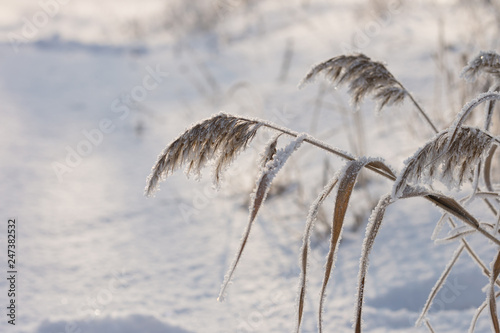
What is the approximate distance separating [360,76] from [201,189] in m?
1.61

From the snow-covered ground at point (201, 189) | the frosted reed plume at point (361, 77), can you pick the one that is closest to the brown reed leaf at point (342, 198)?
the frosted reed plume at point (361, 77)

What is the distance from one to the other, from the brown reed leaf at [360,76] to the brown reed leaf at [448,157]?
0.36 metres

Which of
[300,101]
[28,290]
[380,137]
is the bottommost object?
[28,290]

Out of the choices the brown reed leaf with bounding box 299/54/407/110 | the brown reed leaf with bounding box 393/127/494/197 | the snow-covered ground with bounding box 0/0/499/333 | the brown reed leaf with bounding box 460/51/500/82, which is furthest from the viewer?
the snow-covered ground with bounding box 0/0/499/333

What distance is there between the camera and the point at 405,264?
1.65 metres

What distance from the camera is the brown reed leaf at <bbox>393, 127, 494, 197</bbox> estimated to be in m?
0.73

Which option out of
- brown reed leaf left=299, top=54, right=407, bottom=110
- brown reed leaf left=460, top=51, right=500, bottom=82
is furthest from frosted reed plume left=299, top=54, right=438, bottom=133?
brown reed leaf left=460, top=51, right=500, bottom=82

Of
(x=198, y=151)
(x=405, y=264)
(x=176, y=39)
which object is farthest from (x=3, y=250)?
(x=176, y=39)

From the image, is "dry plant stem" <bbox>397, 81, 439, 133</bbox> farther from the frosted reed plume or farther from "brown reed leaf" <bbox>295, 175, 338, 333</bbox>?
"brown reed leaf" <bbox>295, 175, 338, 333</bbox>

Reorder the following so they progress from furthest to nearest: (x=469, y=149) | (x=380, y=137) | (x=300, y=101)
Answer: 1. (x=300, y=101)
2. (x=380, y=137)
3. (x=469, y=149)

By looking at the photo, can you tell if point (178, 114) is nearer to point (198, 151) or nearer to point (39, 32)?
point (198, 151)

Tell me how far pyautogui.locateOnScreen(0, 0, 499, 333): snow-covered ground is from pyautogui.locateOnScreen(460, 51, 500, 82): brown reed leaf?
0.23 metres

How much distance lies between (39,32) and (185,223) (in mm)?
5757

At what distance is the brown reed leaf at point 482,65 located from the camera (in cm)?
100
